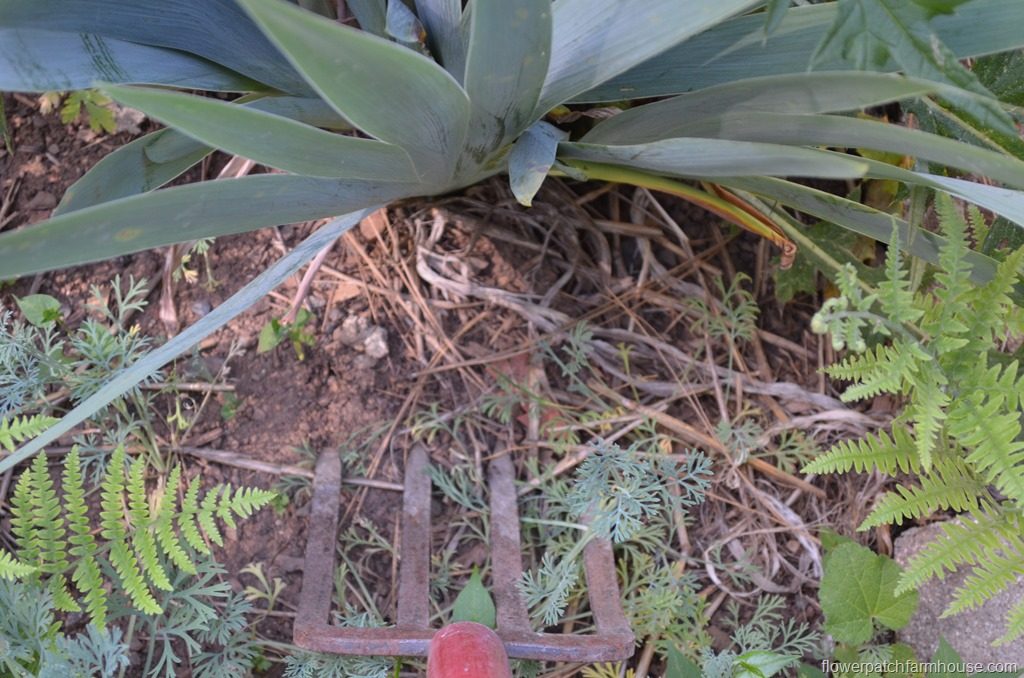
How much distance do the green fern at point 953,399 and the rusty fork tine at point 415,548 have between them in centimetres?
55

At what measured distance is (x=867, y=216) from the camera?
34.5 inches

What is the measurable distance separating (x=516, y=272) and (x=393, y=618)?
1.84 feet

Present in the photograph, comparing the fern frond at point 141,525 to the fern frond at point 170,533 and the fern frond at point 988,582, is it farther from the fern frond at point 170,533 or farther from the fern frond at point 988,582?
the fern frond at point 988,582

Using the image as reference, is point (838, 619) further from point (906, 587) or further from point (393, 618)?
point (393, 618)

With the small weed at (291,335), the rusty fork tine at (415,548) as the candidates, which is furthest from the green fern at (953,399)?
the small weed at (291,335)

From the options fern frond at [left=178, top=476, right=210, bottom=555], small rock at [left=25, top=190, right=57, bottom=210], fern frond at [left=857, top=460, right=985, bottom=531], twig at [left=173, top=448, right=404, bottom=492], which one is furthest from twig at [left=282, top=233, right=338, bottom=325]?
fern frond at [left=857, top=460, right=985, bottom=531]

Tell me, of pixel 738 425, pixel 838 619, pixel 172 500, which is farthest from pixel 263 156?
pixel 838 619

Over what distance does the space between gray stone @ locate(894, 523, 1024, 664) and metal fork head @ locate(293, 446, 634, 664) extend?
0.47 m

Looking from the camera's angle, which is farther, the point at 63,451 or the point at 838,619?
the point at 63,451

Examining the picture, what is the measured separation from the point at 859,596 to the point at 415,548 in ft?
2.05

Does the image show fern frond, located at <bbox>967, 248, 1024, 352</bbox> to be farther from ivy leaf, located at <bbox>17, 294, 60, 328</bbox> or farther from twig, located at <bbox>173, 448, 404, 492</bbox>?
ivy leaf, located at <bbox>17, 294, 60, 328</bbox>

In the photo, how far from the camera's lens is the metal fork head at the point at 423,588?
979 mm

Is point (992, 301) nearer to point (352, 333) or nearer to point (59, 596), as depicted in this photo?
point (352, 333)

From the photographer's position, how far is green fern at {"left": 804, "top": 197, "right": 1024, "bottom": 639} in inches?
30.5
